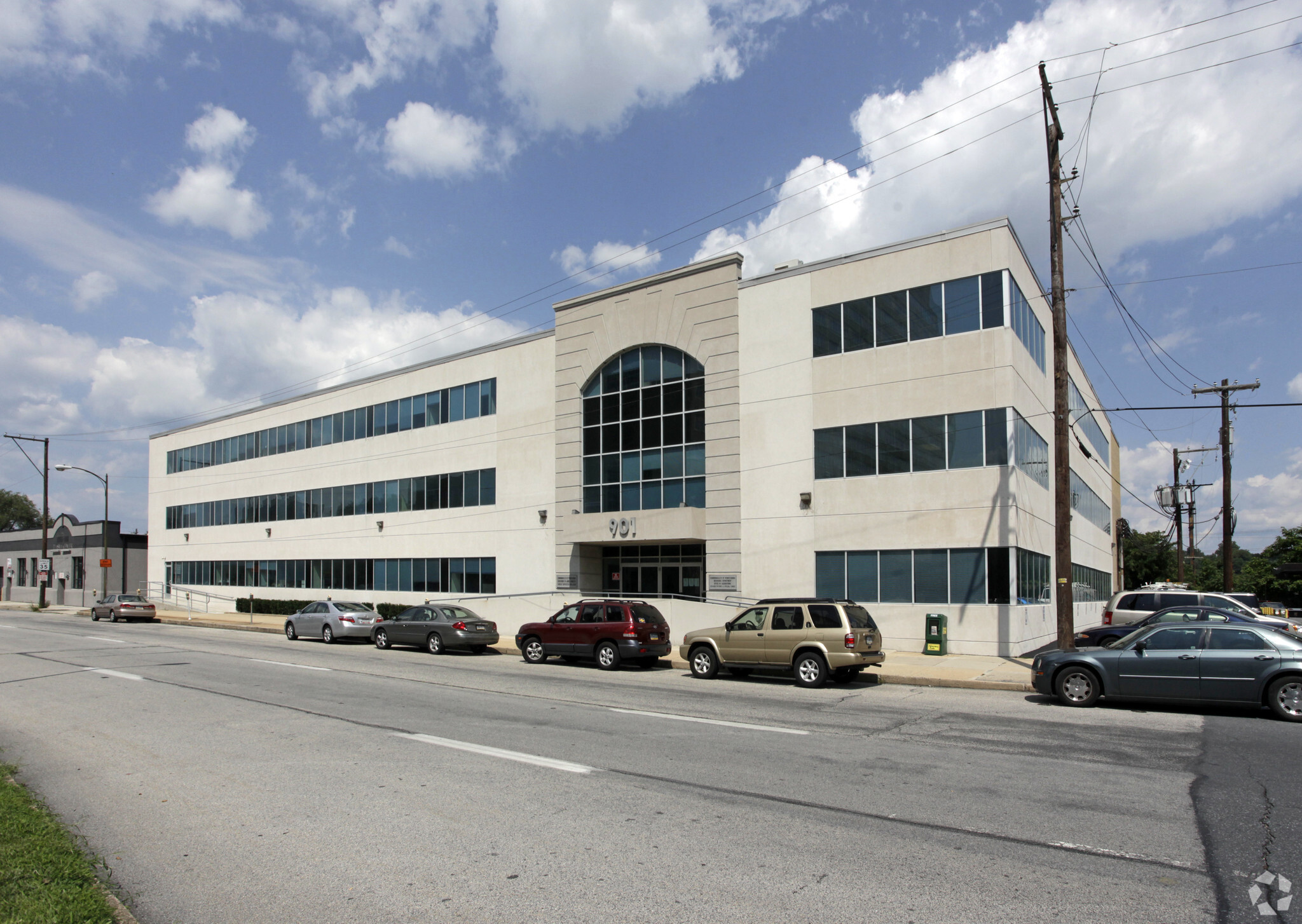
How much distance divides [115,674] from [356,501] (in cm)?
2337

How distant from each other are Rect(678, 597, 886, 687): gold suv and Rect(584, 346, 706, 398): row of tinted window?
38.5ft

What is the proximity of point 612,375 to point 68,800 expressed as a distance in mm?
23468

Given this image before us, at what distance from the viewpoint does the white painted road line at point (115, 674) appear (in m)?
15.9

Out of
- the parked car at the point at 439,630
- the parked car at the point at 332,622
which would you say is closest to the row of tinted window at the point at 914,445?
the parked car at the point at 439,630

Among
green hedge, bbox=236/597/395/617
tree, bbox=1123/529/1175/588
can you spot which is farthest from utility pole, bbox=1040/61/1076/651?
tree, bbox=1123/529/1175/588

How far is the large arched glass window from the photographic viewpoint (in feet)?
88.8

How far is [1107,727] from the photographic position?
1120cm

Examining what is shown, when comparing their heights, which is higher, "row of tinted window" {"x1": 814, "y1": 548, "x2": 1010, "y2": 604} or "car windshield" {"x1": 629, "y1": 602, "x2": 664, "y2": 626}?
"row of tinted window" {"x1": 814, "y1": 548, "x2": 1010, "y2": 604}

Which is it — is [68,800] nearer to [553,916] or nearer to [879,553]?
[553,916]

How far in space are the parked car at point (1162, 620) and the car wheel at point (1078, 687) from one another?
11.2ft

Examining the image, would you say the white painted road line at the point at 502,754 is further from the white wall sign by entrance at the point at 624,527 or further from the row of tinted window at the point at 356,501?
the row of tinted window at the point at 356,501

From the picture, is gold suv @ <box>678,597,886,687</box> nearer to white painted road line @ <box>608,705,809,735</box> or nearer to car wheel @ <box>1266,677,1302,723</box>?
white painted road line @ <box>608,705,809,735</box>

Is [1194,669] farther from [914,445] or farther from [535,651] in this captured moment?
[535,651]

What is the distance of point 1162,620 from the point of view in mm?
17391
